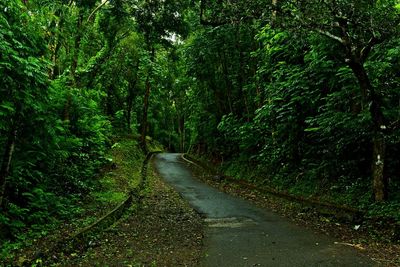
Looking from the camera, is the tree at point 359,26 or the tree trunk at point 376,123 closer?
the tree at point 359,26

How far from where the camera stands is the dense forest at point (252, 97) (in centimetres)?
721

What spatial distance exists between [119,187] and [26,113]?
699 centimetres

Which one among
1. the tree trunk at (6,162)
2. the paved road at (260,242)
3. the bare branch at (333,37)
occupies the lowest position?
the paved road at (260,242)

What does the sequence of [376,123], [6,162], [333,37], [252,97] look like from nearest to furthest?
1. [6,162]
2. [333,37]
3. [376,123]
4. [252,97]

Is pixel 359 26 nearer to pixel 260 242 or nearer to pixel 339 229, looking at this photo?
pixel 339 229

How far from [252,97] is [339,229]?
11.5 m

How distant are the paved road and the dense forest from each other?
213 cm

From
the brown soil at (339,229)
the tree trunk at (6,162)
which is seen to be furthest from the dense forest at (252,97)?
the brown soil at (339,229)

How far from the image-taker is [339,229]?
890cm

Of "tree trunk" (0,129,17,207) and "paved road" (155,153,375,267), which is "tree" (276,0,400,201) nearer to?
"paved road" (155,153,375,267)

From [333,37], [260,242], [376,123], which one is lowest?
[260,242]

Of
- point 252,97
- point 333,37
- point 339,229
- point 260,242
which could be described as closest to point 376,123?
point 333,37

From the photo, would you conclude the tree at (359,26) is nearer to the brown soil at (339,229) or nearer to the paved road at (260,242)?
the brown soil at (339,229)

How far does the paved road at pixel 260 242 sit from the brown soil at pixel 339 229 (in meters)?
0.33
